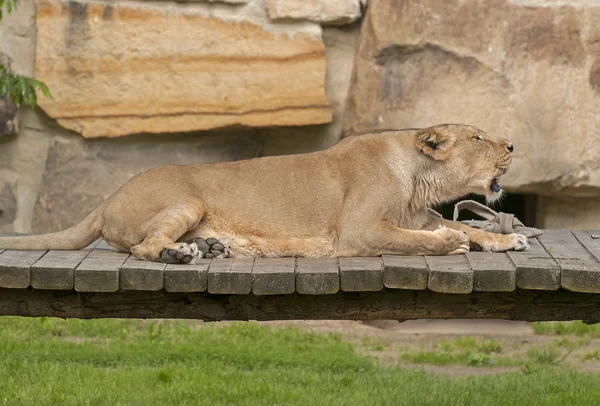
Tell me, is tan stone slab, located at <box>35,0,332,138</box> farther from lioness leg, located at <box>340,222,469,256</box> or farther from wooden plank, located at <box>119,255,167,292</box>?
wooden plank, located at <box>119,255,167,292</box>

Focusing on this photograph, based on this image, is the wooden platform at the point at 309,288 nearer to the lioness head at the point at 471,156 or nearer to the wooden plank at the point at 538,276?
the wooden plank at the point at 538,276

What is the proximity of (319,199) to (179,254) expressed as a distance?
3.00 ft

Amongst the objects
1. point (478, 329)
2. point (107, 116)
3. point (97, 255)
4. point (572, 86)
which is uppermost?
point (572, 86)

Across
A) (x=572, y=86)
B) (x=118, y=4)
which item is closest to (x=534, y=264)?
(x=572, y=86)

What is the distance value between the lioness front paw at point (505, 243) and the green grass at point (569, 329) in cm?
238

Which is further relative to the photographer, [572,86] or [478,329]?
[478,329]

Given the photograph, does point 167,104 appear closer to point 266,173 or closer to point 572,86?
point 266,173

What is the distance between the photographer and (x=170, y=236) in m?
4.79

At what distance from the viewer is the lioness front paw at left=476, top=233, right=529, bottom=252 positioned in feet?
15.8

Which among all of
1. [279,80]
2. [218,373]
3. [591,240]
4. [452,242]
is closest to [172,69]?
[279,80]

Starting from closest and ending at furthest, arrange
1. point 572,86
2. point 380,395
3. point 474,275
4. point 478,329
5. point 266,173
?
point 474,275, point 266,173, point 380,395, point 572,86, point 478,329

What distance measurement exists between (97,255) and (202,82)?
1.84 meters

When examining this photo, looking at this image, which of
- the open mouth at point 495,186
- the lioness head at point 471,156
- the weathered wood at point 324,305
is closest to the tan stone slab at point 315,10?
the lioness head at point 471,156

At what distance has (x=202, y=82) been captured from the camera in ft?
20.5
